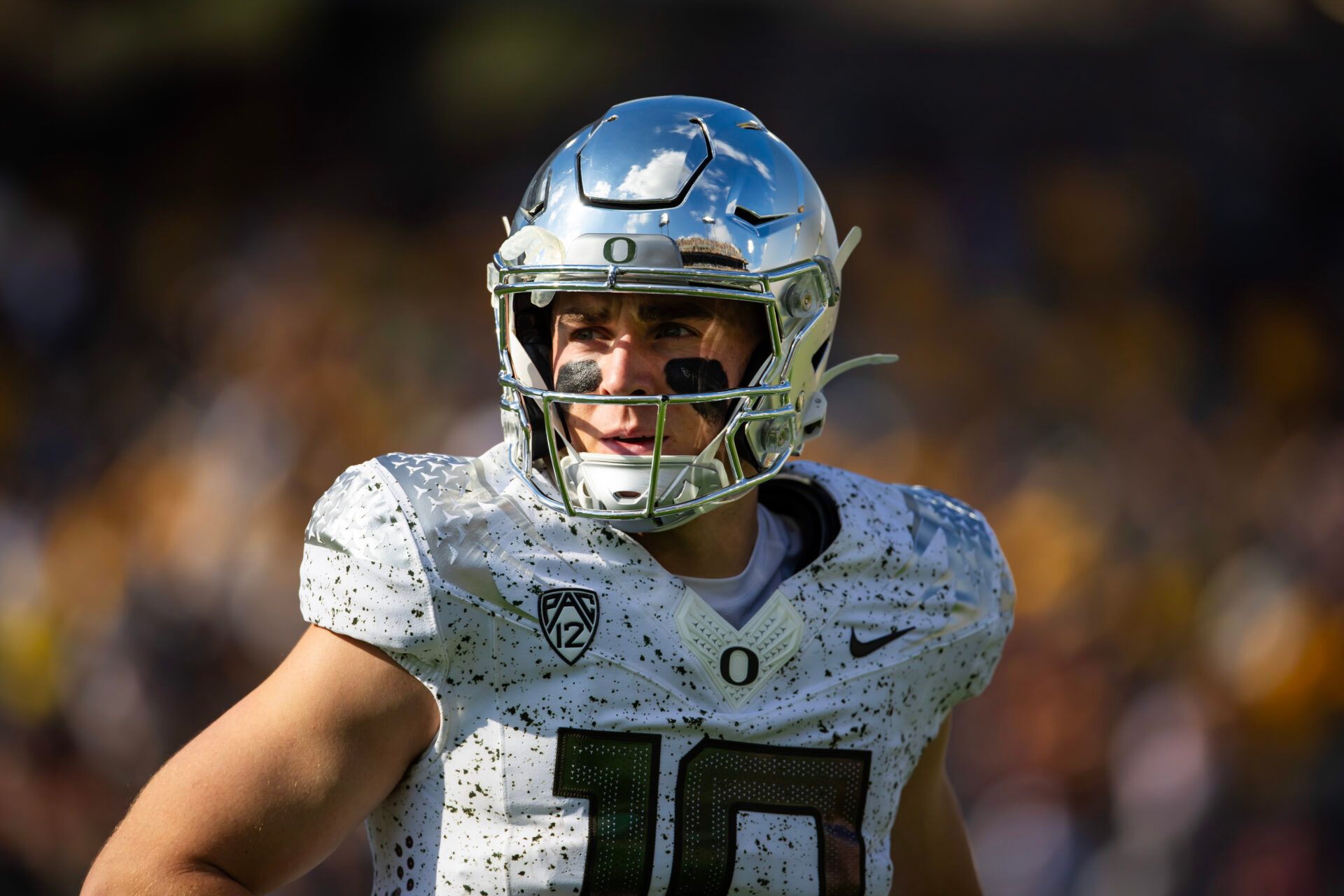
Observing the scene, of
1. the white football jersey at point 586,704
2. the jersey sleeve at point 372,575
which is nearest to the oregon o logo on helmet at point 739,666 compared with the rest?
the white football jersey at point 586,704

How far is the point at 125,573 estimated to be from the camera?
4.26m

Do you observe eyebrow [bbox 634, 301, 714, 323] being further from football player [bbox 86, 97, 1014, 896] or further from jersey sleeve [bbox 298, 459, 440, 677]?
jersey sleeve [bbox 298, 459, 440, 677]

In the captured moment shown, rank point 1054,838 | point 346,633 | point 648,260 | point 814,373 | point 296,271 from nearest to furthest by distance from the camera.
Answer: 1. point 346,633
2. point 648,260
3. point 814,373
4. point 1054,838
5. point 296,271

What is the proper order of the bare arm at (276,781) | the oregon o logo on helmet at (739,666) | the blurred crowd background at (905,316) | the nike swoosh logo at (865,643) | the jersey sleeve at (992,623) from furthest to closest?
A: the blurred crowd background at (905,316) < the jersey sleeve at (992,623) < the nike swoosh logo at (865,643) < the oregon o logo on helmet at (739,666) < the bare arm at (276,781)

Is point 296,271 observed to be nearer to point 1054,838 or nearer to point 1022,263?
point 1022,263

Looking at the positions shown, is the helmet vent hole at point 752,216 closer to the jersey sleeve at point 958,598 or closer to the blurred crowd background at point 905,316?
the jersey sleeve at point 958,598

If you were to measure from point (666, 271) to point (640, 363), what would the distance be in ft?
0.37

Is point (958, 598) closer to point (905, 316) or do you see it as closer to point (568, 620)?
point (568, 620)

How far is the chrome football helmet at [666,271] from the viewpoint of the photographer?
5.32 ft

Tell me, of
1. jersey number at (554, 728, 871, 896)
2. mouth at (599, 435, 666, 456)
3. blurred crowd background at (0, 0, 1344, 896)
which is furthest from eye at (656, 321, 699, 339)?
blurred crowd background at (0, 0, 1344, 896)

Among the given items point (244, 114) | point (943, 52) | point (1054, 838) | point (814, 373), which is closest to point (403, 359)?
point (244, 114)

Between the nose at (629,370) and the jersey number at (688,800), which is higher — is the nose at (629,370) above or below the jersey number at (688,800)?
above

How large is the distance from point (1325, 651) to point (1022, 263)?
60.4 inches

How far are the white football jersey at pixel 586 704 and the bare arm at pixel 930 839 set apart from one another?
172mm
